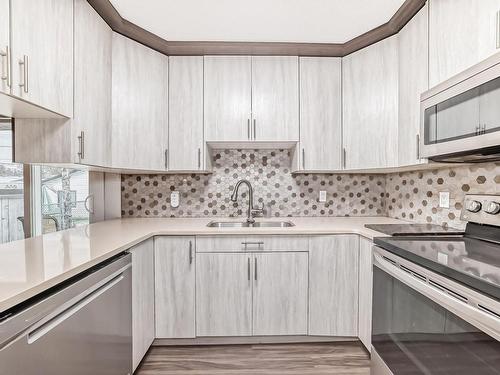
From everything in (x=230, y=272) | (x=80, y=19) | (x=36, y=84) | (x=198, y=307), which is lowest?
(x=198, y=307)

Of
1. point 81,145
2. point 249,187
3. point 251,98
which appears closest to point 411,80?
point 251,98

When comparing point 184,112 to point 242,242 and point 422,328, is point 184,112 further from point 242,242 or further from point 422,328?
point 422,328

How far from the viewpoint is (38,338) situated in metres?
1.00

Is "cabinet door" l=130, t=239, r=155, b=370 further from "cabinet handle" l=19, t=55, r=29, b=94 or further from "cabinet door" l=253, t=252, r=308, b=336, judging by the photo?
"cabinet handle" l=19, t=55, r=29, b=94

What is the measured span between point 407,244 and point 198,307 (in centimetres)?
142

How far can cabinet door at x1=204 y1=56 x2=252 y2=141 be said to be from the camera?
8.38ft

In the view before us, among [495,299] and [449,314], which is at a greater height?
[495,299]

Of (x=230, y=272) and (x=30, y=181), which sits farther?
(x=230, y=272)

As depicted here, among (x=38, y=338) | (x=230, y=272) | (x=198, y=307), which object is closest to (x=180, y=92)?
(x=230, y=272)

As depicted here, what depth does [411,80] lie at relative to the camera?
2.03m

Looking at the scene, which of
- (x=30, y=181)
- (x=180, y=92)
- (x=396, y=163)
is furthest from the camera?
(x=180, y=92)

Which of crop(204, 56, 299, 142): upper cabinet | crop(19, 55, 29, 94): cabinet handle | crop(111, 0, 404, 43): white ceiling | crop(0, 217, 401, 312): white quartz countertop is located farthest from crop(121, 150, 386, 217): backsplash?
crop(19, 55, 29, 94): cabinet handle

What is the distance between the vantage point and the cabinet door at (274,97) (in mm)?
2562

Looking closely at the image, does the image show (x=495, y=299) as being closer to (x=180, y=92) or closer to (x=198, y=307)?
(x=198, y=307)
